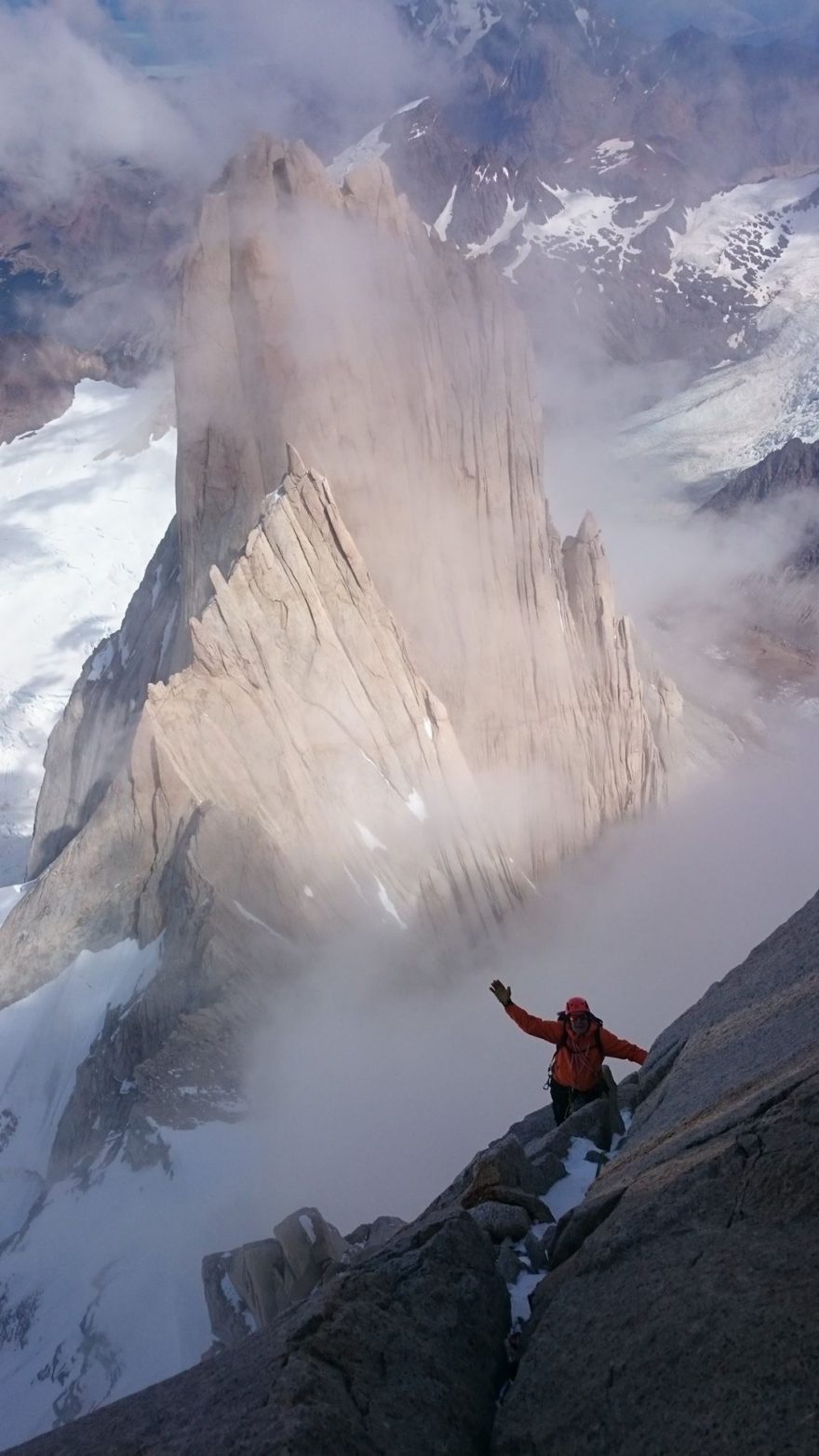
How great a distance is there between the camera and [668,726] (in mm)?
60281

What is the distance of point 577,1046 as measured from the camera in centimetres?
1352

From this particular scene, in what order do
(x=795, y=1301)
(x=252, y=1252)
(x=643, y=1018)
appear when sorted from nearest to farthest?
(x=795, y=1301) < (x=252, y=1252) < (x=643, y=1018)

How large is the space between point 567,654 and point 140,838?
2032cm

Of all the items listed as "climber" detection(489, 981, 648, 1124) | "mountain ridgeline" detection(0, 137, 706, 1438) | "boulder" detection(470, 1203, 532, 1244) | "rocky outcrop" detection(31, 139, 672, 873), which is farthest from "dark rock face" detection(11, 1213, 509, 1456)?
"rocky outcrop" detection(31, 139, 672, 873)

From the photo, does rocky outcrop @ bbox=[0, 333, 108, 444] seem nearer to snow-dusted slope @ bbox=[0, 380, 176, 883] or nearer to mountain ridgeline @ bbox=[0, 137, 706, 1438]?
snow-dusted slope @ bbox=[0, 380, 176, 883]

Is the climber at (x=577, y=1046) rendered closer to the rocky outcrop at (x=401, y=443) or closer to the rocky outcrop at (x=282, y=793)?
the rocky outcrop at (x=282, y=793)

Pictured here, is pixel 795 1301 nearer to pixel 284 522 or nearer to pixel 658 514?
pixel 284 522

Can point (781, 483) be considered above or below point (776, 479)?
below

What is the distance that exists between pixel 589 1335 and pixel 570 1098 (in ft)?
23.4

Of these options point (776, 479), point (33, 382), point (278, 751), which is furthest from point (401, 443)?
point (33, 382)

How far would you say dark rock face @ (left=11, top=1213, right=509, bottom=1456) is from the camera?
6230 mm

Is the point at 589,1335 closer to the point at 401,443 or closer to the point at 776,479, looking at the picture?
the point at 401,443

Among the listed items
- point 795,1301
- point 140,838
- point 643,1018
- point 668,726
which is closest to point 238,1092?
point 140,838

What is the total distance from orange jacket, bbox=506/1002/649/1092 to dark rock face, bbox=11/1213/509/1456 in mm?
5552
